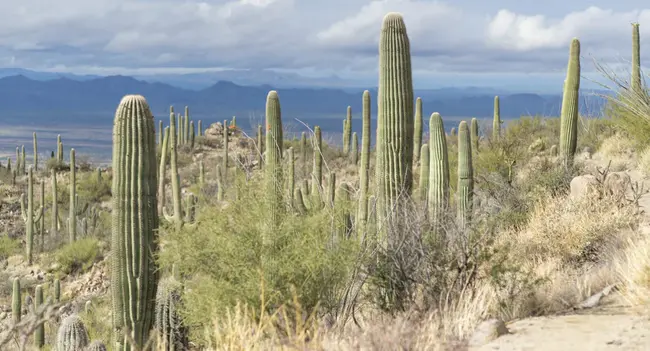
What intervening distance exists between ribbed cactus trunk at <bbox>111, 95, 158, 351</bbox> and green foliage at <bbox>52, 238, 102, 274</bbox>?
18930 mm

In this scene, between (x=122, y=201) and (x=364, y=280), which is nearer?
(x=364, y=280)

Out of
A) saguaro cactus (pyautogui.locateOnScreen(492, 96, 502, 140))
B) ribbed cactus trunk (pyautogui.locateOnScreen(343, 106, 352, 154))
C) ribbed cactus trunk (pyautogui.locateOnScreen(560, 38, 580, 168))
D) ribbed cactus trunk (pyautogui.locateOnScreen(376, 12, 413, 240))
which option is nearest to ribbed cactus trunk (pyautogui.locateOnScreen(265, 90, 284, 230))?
ribbed cactus trunk (pyautogui.locateOnScreen(376, 12, 413, 240))

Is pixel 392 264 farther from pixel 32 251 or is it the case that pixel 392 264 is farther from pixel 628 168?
pixel 32 251

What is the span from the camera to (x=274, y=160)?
45.5 feet

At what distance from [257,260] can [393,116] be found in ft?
12.1

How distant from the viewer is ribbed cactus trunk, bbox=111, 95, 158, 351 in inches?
439

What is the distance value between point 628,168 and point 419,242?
14277 mm

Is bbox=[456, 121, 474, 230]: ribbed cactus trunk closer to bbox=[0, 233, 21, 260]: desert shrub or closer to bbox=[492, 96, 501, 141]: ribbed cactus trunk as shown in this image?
bbox=[492, 96, 501, 141]: ribbed cactus trunk

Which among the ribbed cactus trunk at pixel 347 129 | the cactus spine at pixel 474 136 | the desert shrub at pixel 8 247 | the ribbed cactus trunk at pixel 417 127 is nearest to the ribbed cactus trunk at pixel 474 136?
the cactus spine at pixel 474 136

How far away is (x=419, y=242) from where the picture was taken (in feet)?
32.2

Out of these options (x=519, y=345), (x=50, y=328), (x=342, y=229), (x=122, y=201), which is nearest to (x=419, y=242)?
(x=342, y=229)

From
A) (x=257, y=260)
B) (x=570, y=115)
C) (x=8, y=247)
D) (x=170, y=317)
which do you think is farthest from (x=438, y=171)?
(x=8, y=247)

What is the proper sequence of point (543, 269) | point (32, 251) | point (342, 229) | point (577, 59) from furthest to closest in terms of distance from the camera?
point (32, 251) < point (577, 59) < point (543, 269) < point (342, 229)

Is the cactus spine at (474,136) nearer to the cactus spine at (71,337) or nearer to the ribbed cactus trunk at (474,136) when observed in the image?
the ribbed cactus trunk at (474,136)
